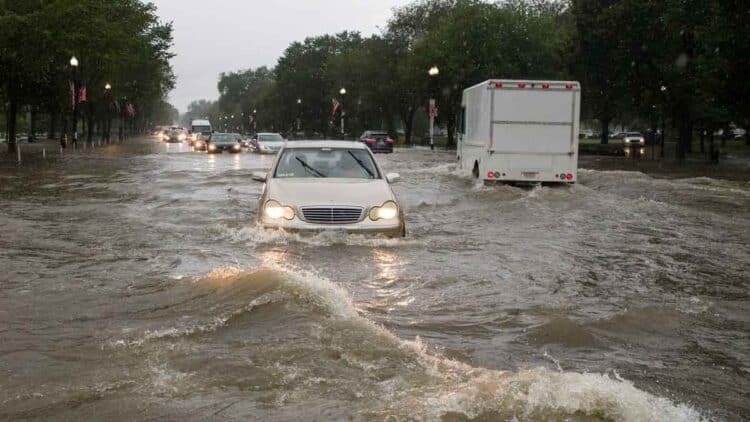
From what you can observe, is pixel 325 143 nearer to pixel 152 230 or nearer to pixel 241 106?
pixel 152 230

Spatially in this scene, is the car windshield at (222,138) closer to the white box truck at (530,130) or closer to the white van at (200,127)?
the white van at (200,127)

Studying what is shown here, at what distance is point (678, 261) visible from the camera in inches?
417

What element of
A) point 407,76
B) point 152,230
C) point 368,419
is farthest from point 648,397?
point 407,76

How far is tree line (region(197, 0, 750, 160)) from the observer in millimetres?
32094

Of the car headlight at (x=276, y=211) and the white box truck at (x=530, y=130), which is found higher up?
the white box truck at (x=530, y=130)

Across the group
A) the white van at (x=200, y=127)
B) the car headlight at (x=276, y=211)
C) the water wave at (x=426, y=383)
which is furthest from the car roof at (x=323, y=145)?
the white van at (x=200, y=127)

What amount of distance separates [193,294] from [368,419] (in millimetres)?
3789

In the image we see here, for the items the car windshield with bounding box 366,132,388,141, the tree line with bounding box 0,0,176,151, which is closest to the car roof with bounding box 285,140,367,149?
the tree line with bounding box 0,0,176,151

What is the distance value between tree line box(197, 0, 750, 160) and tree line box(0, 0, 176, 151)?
20503 mm

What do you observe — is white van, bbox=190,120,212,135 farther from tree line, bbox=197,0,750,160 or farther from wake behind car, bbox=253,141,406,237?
wake behind car, bbox=253,141,406,237

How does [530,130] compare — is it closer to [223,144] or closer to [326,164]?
[326,164]

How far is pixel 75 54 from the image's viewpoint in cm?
4384

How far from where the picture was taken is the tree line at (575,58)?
3209 cm

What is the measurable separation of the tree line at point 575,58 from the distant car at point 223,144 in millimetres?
15277
